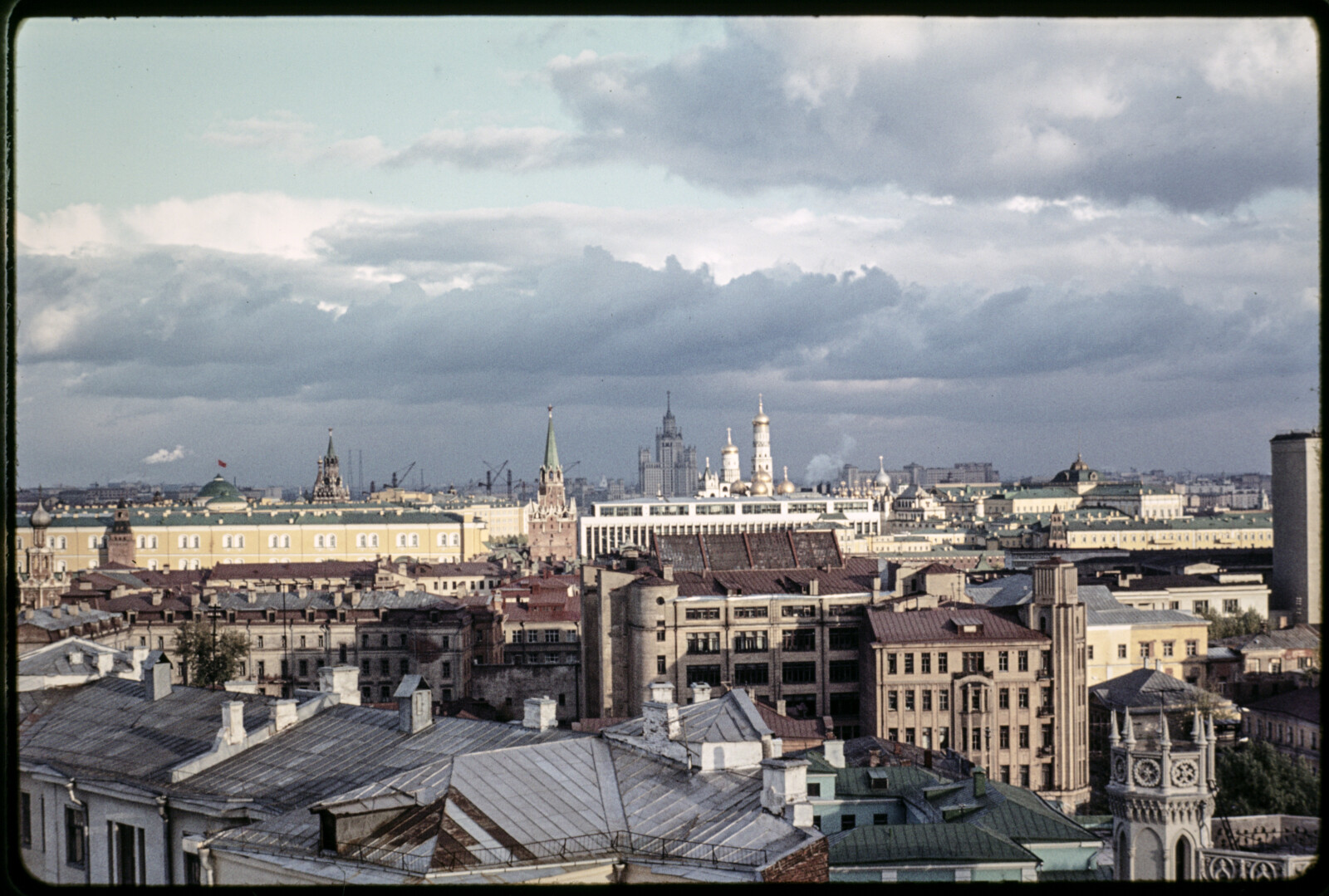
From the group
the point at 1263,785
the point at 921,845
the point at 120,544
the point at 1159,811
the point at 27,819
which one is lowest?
the point at 1263,785

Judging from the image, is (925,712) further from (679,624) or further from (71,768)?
(71,768)

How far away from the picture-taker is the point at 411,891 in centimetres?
311

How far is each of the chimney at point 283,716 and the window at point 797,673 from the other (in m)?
17.0

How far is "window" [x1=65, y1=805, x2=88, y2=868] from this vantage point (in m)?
11.1

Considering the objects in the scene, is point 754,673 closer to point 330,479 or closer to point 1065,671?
point 1065,671

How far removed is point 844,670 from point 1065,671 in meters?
4.46

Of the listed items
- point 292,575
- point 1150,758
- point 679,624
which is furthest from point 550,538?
point 1150,758

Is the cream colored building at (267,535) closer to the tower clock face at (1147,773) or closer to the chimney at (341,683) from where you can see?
the chimney at (341,683)

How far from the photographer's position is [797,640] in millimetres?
28531

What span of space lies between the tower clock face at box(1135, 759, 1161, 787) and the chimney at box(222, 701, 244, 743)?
798 centimetres

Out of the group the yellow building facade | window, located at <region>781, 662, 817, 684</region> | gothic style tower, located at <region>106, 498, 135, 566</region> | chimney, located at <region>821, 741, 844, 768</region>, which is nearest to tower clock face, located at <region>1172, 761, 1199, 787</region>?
chimney, located at <region>821, 741, 844, 768</region>

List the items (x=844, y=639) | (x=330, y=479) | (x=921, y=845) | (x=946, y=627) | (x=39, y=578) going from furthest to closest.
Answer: (x=330, y=479), (x=39, y=578), (x=844, y=639), (x=946, y=627), (x=921, y=845)

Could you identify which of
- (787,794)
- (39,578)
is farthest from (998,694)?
(39,578)

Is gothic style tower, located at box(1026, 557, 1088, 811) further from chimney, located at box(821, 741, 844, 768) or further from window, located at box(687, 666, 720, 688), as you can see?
chimney, located at box(821, 741, 844, 768)
